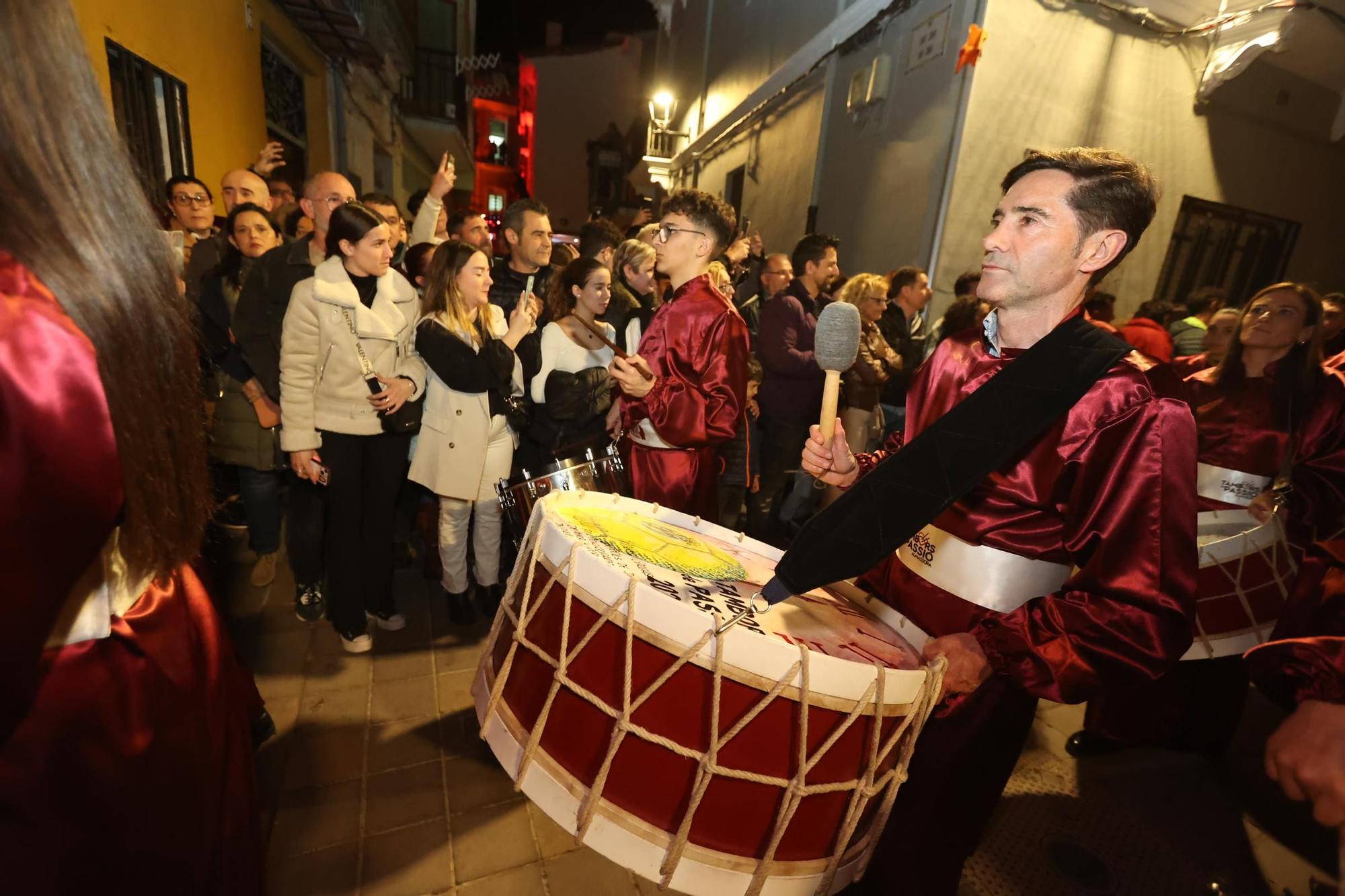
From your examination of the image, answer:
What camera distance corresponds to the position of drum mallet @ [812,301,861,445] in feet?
4.95

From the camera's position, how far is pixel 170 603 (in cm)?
97

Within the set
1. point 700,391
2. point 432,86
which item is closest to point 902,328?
point 700,391

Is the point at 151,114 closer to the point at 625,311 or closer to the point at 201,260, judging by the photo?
the point at 201,260

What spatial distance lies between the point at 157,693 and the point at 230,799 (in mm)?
298

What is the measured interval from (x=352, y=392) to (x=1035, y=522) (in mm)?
2569

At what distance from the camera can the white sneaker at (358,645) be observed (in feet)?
9.60

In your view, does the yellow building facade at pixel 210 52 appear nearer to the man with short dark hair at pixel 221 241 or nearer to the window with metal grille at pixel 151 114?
the window with metal grille at pixel 151 114

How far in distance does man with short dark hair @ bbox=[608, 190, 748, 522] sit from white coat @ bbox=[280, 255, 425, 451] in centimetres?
112

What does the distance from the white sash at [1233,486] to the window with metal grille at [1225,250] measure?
16.2ft

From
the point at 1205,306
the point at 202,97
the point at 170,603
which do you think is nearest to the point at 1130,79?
the point at 1205,306

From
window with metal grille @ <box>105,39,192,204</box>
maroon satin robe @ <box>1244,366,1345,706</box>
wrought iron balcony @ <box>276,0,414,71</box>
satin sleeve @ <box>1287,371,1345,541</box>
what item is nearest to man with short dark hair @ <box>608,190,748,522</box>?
maroon satin robe @ <box>1244,366,1345,706</box>

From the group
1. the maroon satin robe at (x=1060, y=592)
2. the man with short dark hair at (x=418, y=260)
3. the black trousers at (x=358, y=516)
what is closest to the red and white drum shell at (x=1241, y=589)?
the maroon satin robe at (x=1060, y=592)

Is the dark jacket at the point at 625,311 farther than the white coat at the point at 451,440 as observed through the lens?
Yes

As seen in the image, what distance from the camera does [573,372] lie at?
3.03 meters
